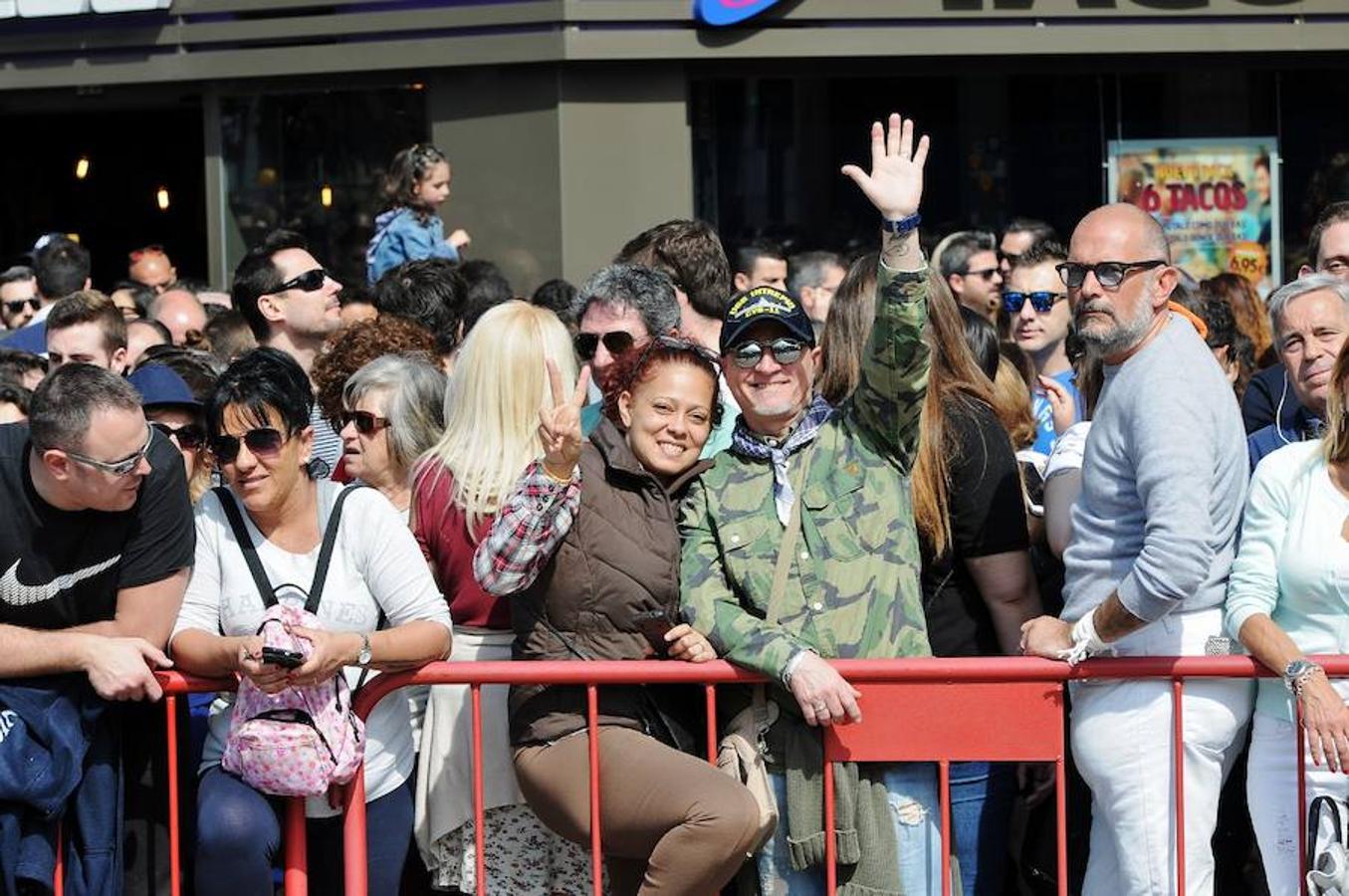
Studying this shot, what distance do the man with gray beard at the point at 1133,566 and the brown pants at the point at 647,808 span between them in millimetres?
915

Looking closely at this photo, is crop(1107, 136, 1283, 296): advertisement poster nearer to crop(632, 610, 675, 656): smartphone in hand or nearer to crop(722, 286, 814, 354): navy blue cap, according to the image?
crop(722, 286, 814, 354): navy blue cap

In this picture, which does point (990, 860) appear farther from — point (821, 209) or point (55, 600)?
point (821, 209)

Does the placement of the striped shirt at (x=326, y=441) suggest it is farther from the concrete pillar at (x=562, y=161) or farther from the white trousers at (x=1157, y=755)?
the concrete pillar at (x=562, y=161)

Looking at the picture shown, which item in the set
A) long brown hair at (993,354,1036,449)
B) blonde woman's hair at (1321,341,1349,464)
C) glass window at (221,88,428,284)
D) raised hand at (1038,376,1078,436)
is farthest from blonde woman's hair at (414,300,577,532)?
glass window at (221,88,428,284)

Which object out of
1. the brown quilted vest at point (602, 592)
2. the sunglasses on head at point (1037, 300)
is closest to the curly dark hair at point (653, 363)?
the brown quilted vest at point (602, 592)

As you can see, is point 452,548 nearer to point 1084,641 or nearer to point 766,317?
point 766,317

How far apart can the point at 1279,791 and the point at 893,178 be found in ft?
6.11

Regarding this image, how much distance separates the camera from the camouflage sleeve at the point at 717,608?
4.86 metres

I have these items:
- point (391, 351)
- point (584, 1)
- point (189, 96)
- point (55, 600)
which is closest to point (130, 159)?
point (189, 96)

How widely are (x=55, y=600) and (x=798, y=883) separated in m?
2.09

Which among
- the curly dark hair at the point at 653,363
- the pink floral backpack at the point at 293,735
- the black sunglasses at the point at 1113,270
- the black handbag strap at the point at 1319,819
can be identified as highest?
the black sunglasses at the point at 1113,270

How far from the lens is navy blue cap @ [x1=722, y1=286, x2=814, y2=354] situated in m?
5.08

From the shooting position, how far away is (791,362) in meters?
5.10

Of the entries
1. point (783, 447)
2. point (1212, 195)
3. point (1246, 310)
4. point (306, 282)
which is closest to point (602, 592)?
point (783, 447)
